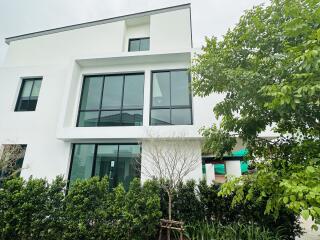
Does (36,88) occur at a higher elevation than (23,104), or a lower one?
higher

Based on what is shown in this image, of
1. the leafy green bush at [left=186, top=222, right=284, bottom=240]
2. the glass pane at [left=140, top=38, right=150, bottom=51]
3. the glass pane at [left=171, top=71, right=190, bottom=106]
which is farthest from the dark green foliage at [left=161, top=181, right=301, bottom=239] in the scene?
the glass pane at [left=140, top=38, right=150, bottom=51]

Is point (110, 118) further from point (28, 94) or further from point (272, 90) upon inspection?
point (272, 90)

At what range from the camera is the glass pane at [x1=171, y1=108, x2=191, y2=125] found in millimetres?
8164

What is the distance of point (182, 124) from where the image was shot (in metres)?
8.12

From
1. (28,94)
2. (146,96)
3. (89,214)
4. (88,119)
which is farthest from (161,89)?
(28,94)

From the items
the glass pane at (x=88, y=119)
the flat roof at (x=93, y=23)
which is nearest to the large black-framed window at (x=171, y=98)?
the glass pane at (x=88, y=119)

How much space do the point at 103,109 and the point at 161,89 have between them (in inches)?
123

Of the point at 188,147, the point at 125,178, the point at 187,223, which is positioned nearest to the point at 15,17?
the point at 125,178

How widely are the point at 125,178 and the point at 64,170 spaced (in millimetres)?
2800

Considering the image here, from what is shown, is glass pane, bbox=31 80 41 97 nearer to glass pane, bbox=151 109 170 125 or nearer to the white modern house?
the white modern house

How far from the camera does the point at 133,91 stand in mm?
9078

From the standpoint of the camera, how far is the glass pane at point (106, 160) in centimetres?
811

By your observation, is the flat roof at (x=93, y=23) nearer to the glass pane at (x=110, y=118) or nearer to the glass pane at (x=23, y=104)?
the glass pane at (x=23, y=104)

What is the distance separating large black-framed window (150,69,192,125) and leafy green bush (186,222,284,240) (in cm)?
421
